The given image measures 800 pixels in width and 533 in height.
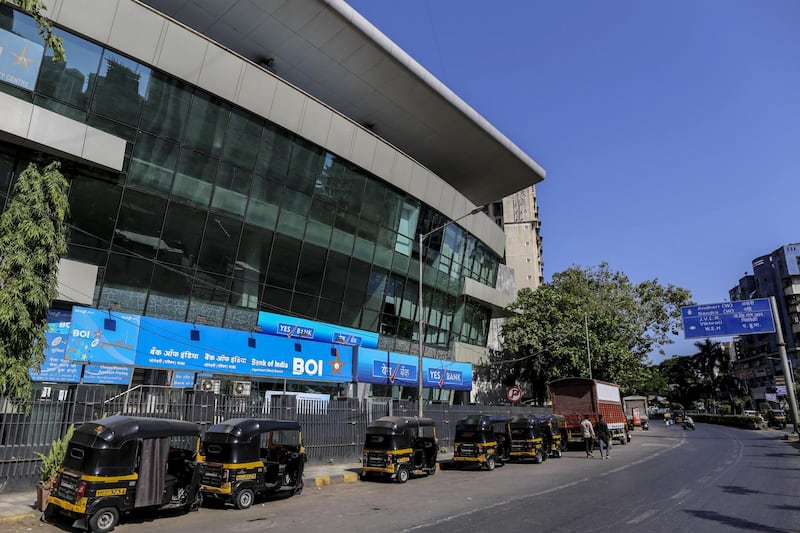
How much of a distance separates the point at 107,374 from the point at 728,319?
31.9m

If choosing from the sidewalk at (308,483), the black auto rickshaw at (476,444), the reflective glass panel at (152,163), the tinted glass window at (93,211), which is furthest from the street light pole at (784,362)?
the tinted glass window at (93,211)

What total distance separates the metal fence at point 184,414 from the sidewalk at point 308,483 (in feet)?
1.48

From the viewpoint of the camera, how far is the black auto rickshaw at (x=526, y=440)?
19797 millimetres

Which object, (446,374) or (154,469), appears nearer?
(154,469)

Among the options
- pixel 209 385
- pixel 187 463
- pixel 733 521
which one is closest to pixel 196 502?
pixel 187 463

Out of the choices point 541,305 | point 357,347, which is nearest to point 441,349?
point 357,347

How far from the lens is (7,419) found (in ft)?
35.5

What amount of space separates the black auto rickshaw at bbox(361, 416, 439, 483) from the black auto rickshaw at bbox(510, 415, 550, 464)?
6052 millimetres

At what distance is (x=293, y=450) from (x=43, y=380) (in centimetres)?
972

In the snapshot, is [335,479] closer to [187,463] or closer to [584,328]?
[187,463]

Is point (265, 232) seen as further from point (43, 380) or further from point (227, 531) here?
point (227, 531)

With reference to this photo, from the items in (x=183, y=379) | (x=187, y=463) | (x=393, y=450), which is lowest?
(x=393, y=450)

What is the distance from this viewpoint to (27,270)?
10.6 m

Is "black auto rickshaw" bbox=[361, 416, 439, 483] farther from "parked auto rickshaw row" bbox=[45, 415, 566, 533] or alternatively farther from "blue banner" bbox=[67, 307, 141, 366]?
"blue banner" bbox=[67, 307, 141, 366]
